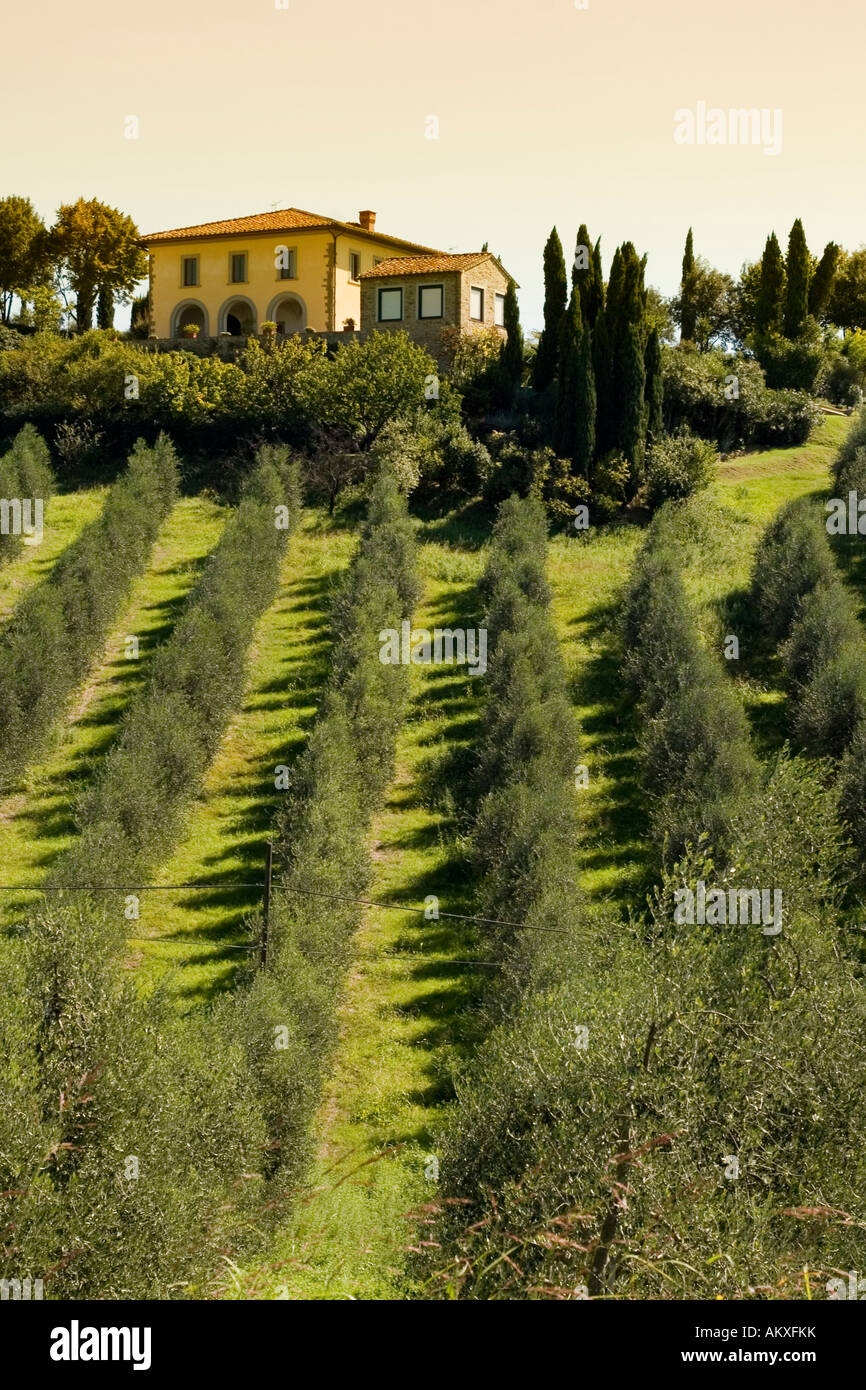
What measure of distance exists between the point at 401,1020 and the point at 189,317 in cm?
5510

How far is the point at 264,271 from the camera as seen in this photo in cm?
7562

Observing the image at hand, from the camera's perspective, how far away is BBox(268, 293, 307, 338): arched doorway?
75062 millimetres

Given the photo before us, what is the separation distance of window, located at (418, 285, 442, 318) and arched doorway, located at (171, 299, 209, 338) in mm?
13929

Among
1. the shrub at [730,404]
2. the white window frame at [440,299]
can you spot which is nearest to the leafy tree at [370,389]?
the white window frame at [440,299]

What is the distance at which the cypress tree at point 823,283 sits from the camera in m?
73.6

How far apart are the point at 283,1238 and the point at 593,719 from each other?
2407 centimetres

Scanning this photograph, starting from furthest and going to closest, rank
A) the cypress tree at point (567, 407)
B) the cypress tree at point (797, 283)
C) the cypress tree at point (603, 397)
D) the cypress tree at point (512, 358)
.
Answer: the cypress tree at point (797, 283)
the cypress tree at point (512, 358)
the cypress tree at point (603, 397)
the cypress tree at point (567, 407)

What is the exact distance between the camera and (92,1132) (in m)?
22.7

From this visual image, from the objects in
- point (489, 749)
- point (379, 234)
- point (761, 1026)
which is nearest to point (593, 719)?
point (489, 749)

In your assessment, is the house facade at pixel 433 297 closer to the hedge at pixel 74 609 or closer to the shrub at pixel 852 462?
the hedge at pixel 74 609

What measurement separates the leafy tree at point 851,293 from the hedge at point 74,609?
38753mm

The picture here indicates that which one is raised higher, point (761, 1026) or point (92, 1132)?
point (761, 1026)
